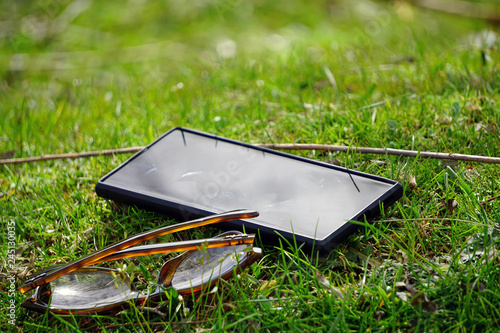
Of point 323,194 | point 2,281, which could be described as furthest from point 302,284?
point 2,281

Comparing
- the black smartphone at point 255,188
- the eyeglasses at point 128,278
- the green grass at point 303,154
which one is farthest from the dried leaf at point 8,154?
the eyeglasses at point 128,278

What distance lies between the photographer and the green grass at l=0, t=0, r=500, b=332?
1589 mm

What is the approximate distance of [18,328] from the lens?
1.71 m

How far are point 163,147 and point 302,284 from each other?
3.18 ft

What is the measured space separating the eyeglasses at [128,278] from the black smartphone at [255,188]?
0.14 metres

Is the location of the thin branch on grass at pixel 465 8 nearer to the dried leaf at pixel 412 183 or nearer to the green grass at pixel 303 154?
the green grass at pixel 303 154

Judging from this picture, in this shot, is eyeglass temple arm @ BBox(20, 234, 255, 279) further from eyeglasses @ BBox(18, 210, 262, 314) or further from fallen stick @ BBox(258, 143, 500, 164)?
fallen stick @ BBox(258, 143, 500, 164)

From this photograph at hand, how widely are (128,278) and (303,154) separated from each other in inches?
43.1

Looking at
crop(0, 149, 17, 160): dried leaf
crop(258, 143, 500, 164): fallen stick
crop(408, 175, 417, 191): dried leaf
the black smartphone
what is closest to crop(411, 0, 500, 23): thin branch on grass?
crop(258, 143, 500, 164): fallen stick

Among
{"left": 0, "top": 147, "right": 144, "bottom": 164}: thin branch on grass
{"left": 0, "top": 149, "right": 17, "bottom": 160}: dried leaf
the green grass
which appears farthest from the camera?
{"left": 0, "top": 149, "right": 17, "bottom": 160}: dried leaf

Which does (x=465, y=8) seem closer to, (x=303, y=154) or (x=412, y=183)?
(x=303, y=154)

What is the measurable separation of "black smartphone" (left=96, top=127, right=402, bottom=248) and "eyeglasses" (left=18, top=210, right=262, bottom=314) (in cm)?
14

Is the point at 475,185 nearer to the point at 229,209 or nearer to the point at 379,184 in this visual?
the point at 379,184

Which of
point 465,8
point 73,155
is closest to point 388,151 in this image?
point 73,155
